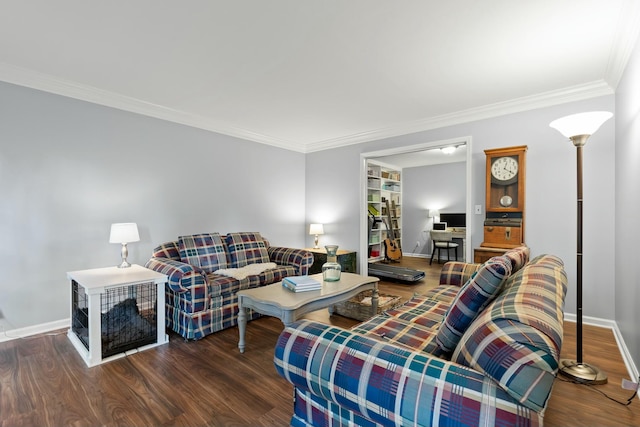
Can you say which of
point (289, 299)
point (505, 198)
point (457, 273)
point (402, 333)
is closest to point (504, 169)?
point (505, 198)

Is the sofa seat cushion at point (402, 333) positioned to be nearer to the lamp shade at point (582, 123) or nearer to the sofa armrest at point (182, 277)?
the sofa armrest at point (182, 277)

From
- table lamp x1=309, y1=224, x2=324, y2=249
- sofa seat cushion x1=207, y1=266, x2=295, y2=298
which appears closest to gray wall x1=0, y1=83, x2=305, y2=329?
sofa seat cushion x1=207, y1=266, x2=295, y2=298

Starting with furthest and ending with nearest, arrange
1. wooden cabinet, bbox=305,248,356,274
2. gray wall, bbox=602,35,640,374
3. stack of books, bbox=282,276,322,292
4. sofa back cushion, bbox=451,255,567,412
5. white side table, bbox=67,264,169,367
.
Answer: wooden cabinet, bbox=305,248,356,274
stack of books, bbox=282,276,322,292
white side table, bbox=67,264,169,367
gray wall, bbox=602,35,640,374
sofa back cushion, bbox=451,255,567,412

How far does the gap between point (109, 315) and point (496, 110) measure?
14.7 ft

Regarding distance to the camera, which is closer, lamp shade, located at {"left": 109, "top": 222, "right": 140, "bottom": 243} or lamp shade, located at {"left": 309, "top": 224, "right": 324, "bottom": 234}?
lamp shade, located at {"left": 109, "top": 222, "right": 140, "bottom": 243}

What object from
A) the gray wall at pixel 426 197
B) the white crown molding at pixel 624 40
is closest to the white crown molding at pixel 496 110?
the white crown molding at pixel 624 40

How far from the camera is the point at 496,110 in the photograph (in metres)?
3.54

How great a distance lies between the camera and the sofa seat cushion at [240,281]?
287 cm

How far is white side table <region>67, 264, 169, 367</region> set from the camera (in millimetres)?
2279

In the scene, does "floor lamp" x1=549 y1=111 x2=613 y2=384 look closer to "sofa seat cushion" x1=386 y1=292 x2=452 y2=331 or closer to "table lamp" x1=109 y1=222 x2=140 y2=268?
"sofa seat cushion" x1=386 y1=292 x2=452 y2=331

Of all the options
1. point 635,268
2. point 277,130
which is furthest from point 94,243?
point 635,268

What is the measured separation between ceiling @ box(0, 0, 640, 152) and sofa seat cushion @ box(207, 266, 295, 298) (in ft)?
6.25

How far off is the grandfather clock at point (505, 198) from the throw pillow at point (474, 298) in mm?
2106

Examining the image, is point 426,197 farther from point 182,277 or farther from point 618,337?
point 182,277
